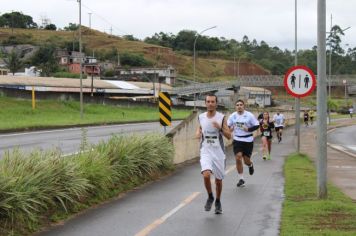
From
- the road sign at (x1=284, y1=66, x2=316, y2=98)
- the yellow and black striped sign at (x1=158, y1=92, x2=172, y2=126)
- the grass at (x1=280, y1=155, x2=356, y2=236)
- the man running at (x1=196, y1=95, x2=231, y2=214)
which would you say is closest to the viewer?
the grass at (x1=280, y1=155, x2=356, y2=236)

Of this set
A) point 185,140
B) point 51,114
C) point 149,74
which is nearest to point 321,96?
point 185,140

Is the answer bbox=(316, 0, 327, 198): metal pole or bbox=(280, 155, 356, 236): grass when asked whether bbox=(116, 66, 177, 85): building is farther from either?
bbox=(316, 0, 327, 198): metal pole

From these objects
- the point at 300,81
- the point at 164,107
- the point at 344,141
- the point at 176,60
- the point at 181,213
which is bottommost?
the point at 344,141

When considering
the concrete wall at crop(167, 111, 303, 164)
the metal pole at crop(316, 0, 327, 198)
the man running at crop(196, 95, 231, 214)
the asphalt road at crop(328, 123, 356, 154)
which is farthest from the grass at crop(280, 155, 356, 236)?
the asphalt road at crop(328, 123, 356, 154)

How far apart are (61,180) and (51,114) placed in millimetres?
35696

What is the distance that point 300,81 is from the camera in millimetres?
16641

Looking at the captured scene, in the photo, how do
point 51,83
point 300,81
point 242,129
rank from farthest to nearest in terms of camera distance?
point 51,83, point 300,81, point 242,129

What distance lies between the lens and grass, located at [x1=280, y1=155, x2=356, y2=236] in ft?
25.2

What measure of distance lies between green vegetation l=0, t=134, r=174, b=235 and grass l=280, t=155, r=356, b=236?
312 cm

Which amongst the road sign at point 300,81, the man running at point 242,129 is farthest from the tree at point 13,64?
the man running at point 242,129

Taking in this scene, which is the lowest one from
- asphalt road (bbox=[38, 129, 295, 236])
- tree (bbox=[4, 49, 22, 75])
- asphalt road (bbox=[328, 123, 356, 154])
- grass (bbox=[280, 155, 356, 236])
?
asphalt road (bbox=[328, 123, 356, 154])

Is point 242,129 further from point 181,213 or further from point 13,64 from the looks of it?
point 13,64

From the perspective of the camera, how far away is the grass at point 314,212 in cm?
768

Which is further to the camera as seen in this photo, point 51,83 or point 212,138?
point 51,83
